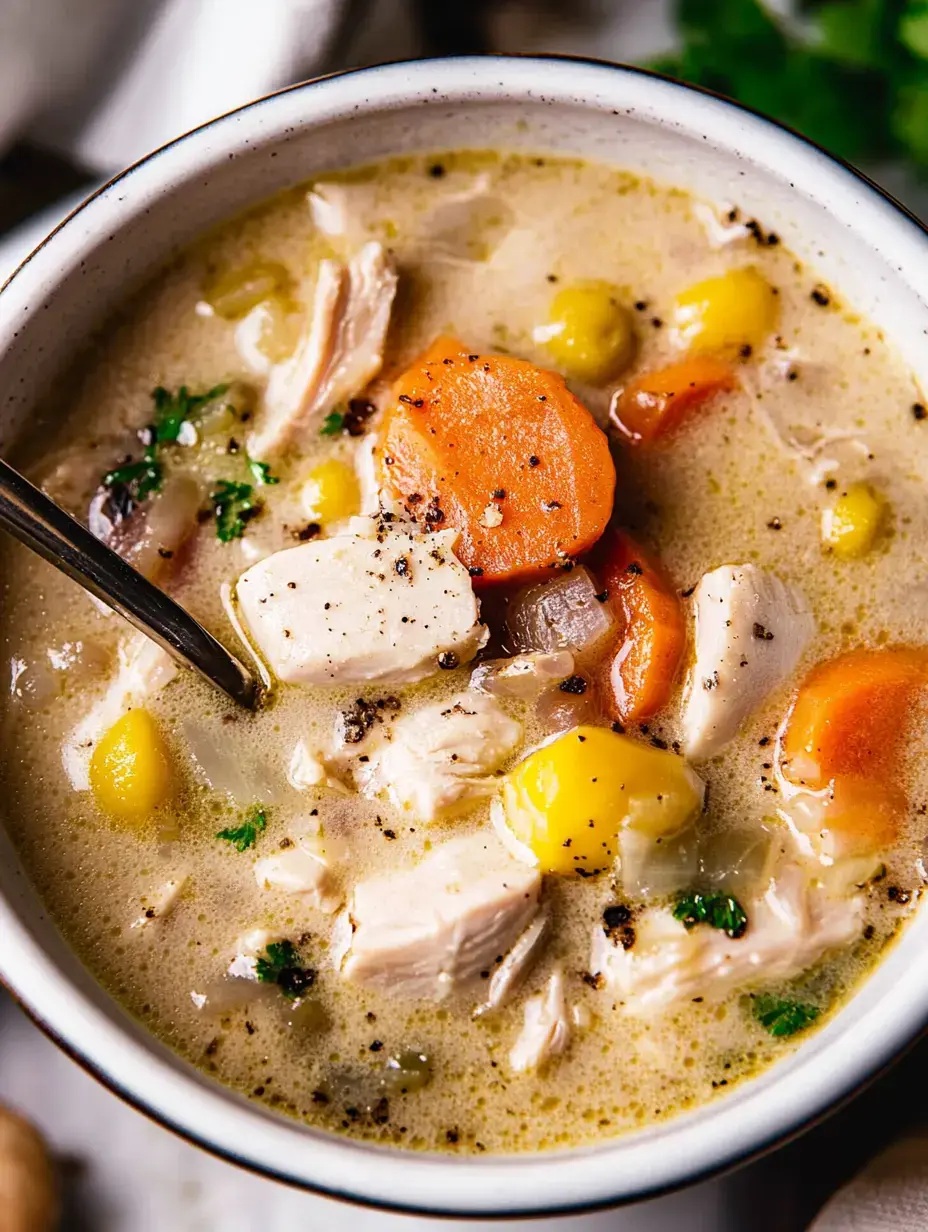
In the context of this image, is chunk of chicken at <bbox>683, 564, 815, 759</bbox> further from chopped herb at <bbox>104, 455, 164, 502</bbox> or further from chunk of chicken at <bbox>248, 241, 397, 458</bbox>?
chopped herb at <bbox>104, 455, 164, 502</bbox>

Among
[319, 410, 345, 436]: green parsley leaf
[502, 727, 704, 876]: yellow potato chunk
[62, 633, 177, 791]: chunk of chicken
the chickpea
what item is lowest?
the chickpea

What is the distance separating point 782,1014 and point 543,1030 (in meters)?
0.32

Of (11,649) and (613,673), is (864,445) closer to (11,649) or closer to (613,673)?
(613,673)

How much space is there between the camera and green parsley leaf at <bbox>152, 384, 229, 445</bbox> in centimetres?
182

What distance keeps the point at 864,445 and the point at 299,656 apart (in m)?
0.84

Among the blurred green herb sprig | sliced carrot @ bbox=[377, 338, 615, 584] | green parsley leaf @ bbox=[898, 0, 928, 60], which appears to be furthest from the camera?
the blurred green herb sprig

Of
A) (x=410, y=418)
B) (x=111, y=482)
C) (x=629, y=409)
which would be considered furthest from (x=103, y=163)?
(x=629, y=409)

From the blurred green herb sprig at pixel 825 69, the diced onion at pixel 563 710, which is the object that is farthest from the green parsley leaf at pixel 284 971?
the blurred green herb sprig at pixel 825 69

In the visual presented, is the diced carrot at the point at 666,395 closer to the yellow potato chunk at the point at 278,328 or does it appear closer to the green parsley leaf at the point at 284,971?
the yellow potato chunk at the point at 278,328

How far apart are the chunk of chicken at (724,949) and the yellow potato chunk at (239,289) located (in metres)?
1.00

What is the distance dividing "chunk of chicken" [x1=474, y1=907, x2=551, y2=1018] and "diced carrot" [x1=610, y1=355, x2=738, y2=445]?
27.1 inches

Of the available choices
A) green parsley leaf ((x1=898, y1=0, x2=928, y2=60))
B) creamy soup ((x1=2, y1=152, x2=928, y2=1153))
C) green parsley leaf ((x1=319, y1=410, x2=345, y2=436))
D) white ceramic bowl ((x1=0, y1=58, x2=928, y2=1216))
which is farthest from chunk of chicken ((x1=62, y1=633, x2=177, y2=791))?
green parsley leaf ((x1=898, y1=0, x2=928, y2=60))

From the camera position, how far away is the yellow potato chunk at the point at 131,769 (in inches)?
67.1

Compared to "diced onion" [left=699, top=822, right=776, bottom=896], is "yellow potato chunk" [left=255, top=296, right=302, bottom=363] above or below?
above
